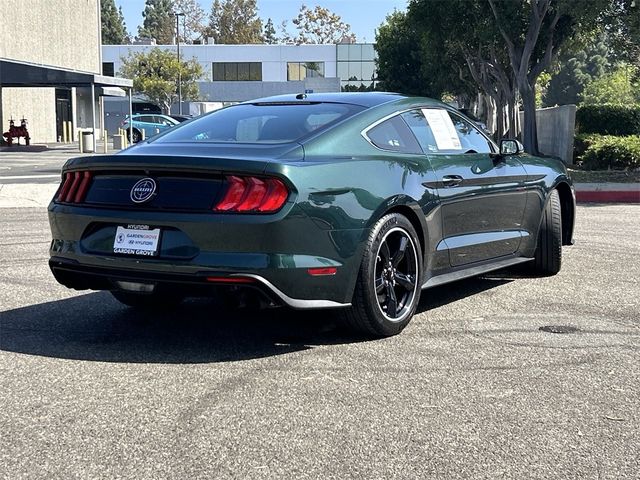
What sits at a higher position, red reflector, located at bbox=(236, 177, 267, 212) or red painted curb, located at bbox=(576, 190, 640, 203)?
red reflector, located at bbox=(236, 177, 267, 212)

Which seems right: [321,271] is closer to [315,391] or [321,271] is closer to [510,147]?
[315,391]

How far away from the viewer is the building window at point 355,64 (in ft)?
262

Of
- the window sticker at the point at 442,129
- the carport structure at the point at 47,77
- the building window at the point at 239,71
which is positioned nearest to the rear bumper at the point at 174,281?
the window sticker at the point at 442,129

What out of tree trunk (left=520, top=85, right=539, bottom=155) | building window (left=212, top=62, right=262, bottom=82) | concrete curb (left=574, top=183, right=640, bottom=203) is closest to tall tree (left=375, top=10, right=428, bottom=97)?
building window (left=212, top=62, right=262, bottom=82)

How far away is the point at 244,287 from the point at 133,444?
1293 millimetres

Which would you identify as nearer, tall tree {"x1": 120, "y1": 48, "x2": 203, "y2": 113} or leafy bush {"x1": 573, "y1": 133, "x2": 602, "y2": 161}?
leafy bush {"x1": 573, "y1": 133, "x2": 602, "y2": 161}

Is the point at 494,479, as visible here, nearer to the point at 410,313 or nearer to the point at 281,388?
the point at 281,388

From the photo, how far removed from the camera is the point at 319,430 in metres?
3.71

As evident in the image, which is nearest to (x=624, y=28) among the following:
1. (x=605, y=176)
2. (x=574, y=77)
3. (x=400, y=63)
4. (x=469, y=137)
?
(x=605, y=176)

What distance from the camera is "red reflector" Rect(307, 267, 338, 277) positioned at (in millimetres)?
4742

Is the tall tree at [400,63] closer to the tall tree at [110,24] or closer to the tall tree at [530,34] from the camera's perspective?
the tall tree at [530,34]

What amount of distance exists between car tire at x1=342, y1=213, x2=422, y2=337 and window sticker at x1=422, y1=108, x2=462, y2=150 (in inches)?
38.8

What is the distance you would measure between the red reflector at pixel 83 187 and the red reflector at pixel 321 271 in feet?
4.83

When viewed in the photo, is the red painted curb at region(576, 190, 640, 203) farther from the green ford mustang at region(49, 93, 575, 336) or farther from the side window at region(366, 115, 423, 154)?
the side window at region(366, 115, 423, 154)
